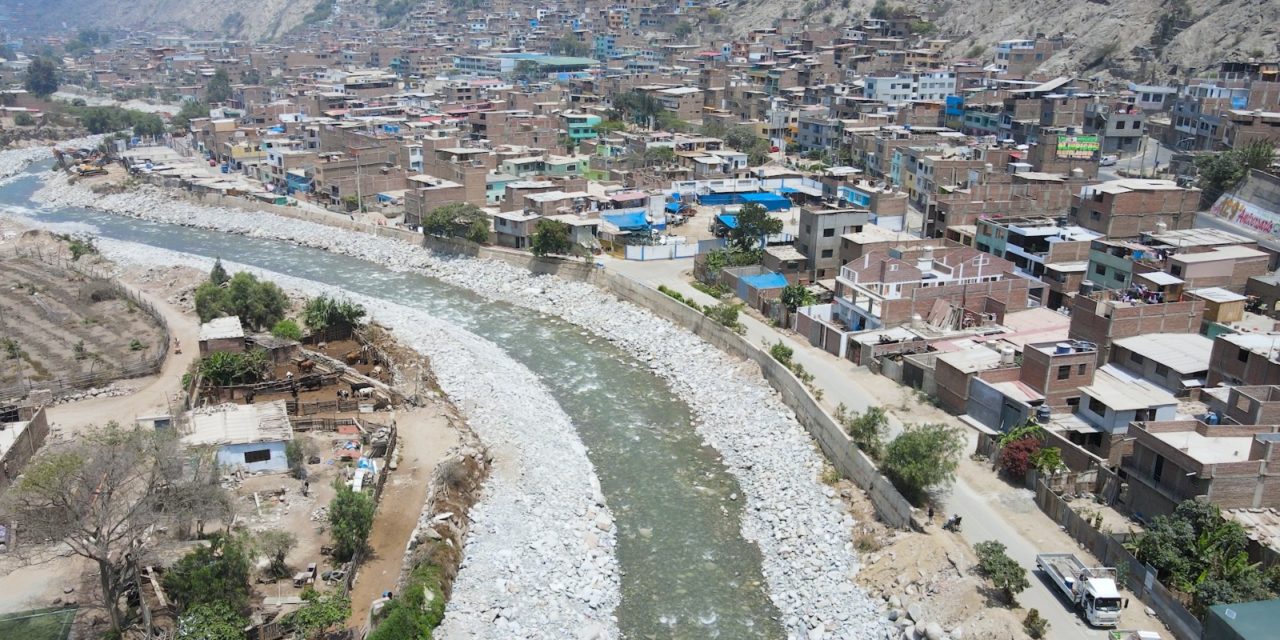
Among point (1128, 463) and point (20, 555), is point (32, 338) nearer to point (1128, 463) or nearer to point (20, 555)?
point (20, 555)

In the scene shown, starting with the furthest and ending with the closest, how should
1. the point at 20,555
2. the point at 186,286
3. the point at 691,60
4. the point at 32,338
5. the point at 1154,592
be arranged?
the point at 691,60 → the point at 186,286 → the point at 32,338 → the point at 1154,592 → the point at 20,555

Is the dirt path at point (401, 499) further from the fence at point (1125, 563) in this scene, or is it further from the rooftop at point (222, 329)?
the fence at point (1125, 563)

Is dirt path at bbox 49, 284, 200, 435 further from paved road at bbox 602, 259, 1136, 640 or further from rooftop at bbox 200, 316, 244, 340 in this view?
paved road at bbox 602, 259, 1136, 640

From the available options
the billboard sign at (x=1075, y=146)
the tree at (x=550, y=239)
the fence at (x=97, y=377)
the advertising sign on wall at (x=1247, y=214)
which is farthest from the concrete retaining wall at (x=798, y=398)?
the billboard sign at (x=1075, y=146)

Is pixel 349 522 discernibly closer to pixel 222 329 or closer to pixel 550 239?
pixel 222 329

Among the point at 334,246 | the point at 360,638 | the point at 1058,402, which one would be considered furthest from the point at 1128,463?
the point at 334,246

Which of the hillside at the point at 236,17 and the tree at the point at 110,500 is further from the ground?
the hillside at the point at 236,17

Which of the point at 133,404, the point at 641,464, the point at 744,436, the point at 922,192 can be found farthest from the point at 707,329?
the point at 922,192
